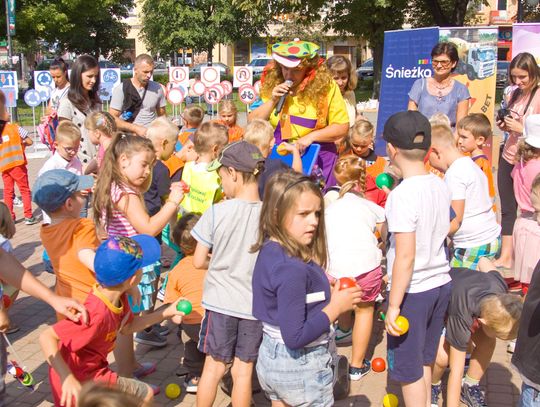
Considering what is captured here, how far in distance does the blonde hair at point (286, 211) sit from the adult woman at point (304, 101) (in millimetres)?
1836

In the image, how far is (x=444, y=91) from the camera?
6.52m

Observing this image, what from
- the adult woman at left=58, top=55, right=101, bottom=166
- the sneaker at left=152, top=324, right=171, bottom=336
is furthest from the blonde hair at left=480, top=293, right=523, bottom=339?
the adult woman at left=58, top=55, right=101, bottom=166

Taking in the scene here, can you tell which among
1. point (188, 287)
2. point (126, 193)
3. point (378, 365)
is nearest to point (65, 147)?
point (126, 193)

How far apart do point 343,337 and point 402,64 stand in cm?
692

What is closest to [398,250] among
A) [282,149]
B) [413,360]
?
[413,360]

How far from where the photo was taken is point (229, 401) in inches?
170

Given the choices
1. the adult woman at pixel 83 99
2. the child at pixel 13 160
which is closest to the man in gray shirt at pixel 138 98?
the adult woman at pixel 83 99

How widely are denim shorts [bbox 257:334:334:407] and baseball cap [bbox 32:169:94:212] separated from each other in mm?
1399

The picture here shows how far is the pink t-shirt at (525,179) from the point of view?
5117 millimetres

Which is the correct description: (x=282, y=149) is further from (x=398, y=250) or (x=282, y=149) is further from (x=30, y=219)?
(x=30, y=219)

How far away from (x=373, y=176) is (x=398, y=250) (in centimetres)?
256

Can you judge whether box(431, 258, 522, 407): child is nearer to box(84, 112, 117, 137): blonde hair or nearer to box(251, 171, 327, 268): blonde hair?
box(251, 171, 327, 268): blonde hair

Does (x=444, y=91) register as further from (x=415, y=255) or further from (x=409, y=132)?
(x=415, y=255)

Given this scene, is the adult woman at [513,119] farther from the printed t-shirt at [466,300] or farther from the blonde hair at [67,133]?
the blonde hair at [67,133]
